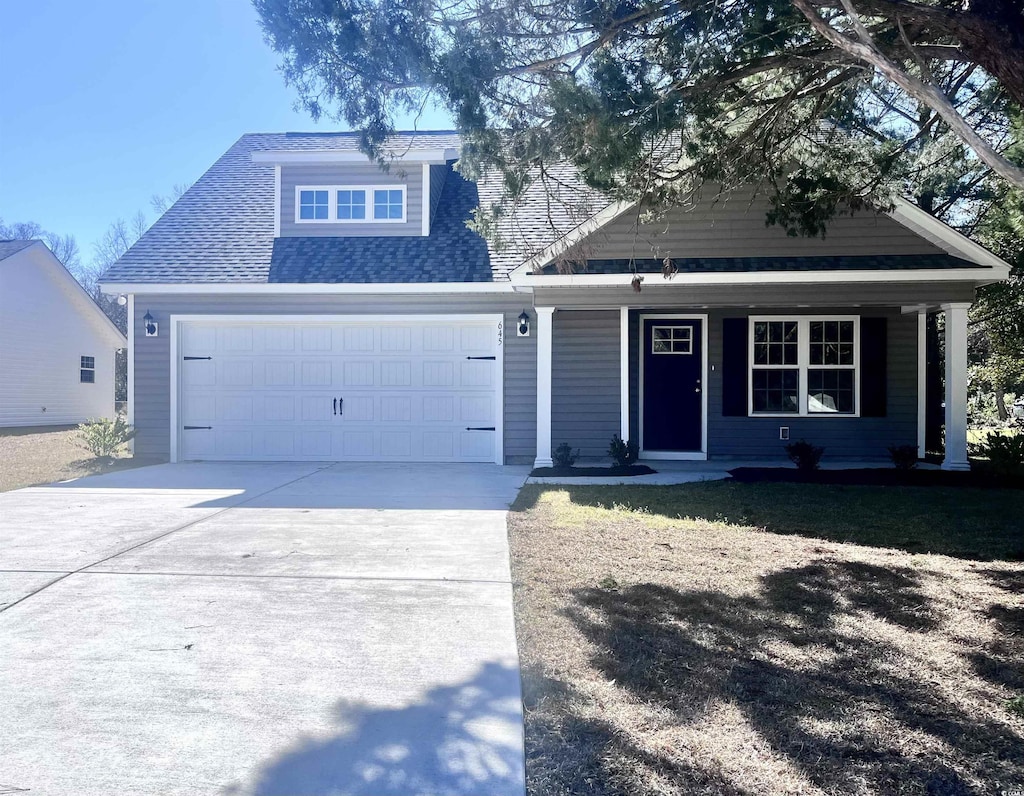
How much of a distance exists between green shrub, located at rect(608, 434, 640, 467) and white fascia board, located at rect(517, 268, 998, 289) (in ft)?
7.28

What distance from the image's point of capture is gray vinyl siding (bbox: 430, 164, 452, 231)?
1213 cm

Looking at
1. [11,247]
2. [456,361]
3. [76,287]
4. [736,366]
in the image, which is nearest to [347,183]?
[456,361]

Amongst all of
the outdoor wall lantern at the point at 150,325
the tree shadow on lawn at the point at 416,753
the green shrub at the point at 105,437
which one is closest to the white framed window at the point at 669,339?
the outdoor wall lantern at the point at 150,325

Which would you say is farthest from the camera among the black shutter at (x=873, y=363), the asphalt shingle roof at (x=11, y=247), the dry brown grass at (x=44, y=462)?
the asphalt shingle roof at (x=11, y=247)

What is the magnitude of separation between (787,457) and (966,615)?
6913mm

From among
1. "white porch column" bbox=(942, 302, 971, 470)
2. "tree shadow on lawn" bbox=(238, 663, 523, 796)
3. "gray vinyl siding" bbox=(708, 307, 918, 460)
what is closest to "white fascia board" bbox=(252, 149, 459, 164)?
"gray vinyl siding" bbox=(708, 307, 918, 460)

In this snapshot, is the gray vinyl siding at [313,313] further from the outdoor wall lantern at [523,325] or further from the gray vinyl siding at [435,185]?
the gray vinyl siding at [435,185]

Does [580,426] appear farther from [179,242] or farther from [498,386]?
[179,242]

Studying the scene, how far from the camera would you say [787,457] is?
1072 centimetres

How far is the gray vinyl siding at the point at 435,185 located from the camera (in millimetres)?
12133

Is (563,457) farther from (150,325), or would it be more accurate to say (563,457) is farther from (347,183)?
(150,325)

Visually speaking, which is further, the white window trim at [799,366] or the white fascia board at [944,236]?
the white window trim at [799,366]

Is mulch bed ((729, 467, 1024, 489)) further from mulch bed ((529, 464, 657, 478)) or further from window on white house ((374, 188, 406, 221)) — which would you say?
window on white house ((374, 188, 406, 221))

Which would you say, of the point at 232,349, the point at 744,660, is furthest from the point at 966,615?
the point at 232,349
